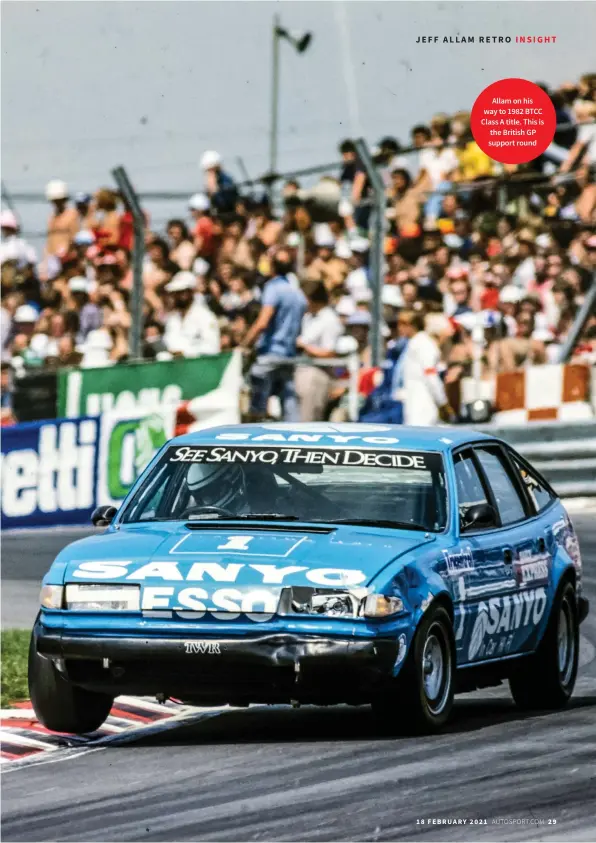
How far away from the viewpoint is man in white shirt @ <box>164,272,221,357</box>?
55.5ft

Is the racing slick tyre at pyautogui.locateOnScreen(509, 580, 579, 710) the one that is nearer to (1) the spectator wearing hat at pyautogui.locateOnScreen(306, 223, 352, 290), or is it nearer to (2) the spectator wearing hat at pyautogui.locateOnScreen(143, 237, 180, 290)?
(1) the spectator wearing hat at pyautogui.locateOnScreen(306, 223, 352, 290)

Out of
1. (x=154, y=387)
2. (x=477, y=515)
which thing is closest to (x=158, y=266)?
(x=154, y=387)

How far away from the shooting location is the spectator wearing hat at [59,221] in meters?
18.1

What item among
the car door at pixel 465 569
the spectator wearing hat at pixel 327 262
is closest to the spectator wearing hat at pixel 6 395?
the spectator wearing hat at pixel 327 262

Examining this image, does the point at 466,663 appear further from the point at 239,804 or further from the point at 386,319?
the point at 386,319

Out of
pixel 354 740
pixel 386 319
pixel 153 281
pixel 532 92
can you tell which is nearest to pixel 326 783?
pixel 354 740

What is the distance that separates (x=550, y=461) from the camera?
16719 mm

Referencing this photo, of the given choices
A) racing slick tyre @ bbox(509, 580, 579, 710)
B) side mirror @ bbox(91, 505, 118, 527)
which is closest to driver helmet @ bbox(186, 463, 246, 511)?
side mirror @ bbox(91, 505, 118, 527)

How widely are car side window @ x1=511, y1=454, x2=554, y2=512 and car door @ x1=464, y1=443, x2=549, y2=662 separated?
84 millimetres

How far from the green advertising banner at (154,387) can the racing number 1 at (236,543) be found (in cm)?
888

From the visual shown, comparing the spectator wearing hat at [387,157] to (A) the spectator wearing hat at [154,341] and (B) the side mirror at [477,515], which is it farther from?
(B) the side mirror at [477,515]

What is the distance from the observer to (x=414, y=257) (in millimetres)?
16172

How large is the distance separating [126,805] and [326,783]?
2.36 ft

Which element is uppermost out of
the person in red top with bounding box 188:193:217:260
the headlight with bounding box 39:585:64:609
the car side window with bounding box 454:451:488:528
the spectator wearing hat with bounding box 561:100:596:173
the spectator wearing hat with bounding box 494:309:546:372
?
the spectator wearing hat with bounding box 561:100:596:173
